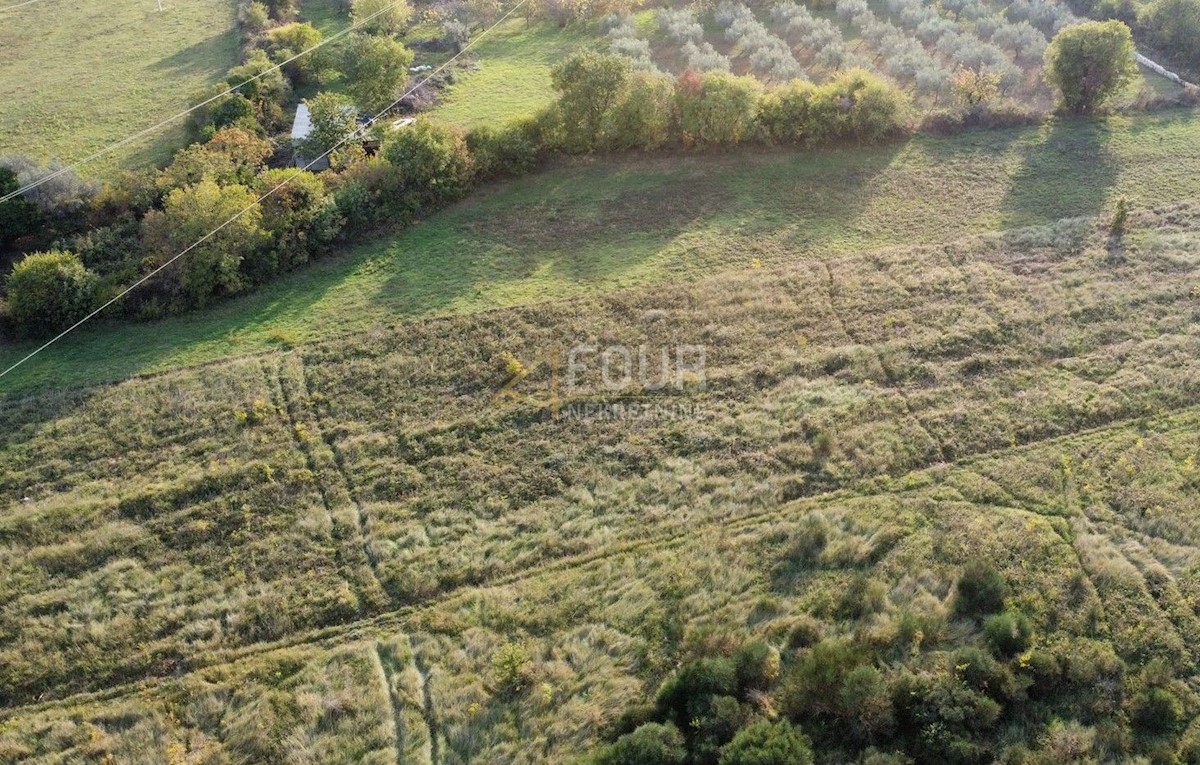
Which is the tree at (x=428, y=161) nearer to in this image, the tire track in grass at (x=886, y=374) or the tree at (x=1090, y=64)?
the tire track in grass at (x=886, y=374)

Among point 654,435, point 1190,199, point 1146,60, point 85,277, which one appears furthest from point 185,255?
point 1146,60

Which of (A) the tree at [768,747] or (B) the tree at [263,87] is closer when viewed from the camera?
(A) the tree at [768,747]

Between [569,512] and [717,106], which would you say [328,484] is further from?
[717,106]

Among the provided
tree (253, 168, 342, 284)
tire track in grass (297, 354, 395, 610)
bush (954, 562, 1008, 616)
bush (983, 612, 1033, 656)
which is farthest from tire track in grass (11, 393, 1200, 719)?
tree (253, 168, 342, 284)

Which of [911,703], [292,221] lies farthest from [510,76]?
[911,703]

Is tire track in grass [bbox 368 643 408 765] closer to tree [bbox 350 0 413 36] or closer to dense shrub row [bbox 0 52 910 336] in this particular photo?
dense shrub row [bbox 0 52 910 336]

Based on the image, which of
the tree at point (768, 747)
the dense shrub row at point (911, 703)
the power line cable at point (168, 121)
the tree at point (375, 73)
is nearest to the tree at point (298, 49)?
the power line cable at point (168, 121)
